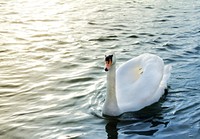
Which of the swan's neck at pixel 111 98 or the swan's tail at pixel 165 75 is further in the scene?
the swan's tail at pixel 165 75

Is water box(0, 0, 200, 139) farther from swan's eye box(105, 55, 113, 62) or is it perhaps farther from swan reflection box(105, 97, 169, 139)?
swan's eye box(105, 55, 113, 62)

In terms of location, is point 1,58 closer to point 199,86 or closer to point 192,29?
point 199,86

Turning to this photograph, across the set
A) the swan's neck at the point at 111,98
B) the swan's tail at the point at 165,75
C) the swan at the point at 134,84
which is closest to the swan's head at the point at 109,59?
the swan at the point at 134,84

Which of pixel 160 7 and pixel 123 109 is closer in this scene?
pixel 123 109

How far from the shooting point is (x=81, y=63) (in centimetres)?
1309

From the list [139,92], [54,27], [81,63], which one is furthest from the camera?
[54,27]

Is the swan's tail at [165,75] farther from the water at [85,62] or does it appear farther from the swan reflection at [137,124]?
the swan reflection at [137,124]

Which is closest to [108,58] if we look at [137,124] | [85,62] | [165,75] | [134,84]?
[137,124]

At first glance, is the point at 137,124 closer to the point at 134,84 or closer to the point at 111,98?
the point at 111,98

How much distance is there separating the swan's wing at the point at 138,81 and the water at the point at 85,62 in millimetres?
245

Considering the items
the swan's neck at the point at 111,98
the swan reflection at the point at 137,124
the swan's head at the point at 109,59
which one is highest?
the swan's head at the point at 109,59

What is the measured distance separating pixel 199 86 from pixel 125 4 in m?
12.7

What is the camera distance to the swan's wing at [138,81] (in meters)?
9.51

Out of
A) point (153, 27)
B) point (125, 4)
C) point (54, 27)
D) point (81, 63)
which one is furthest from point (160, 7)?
point (81, 63)
